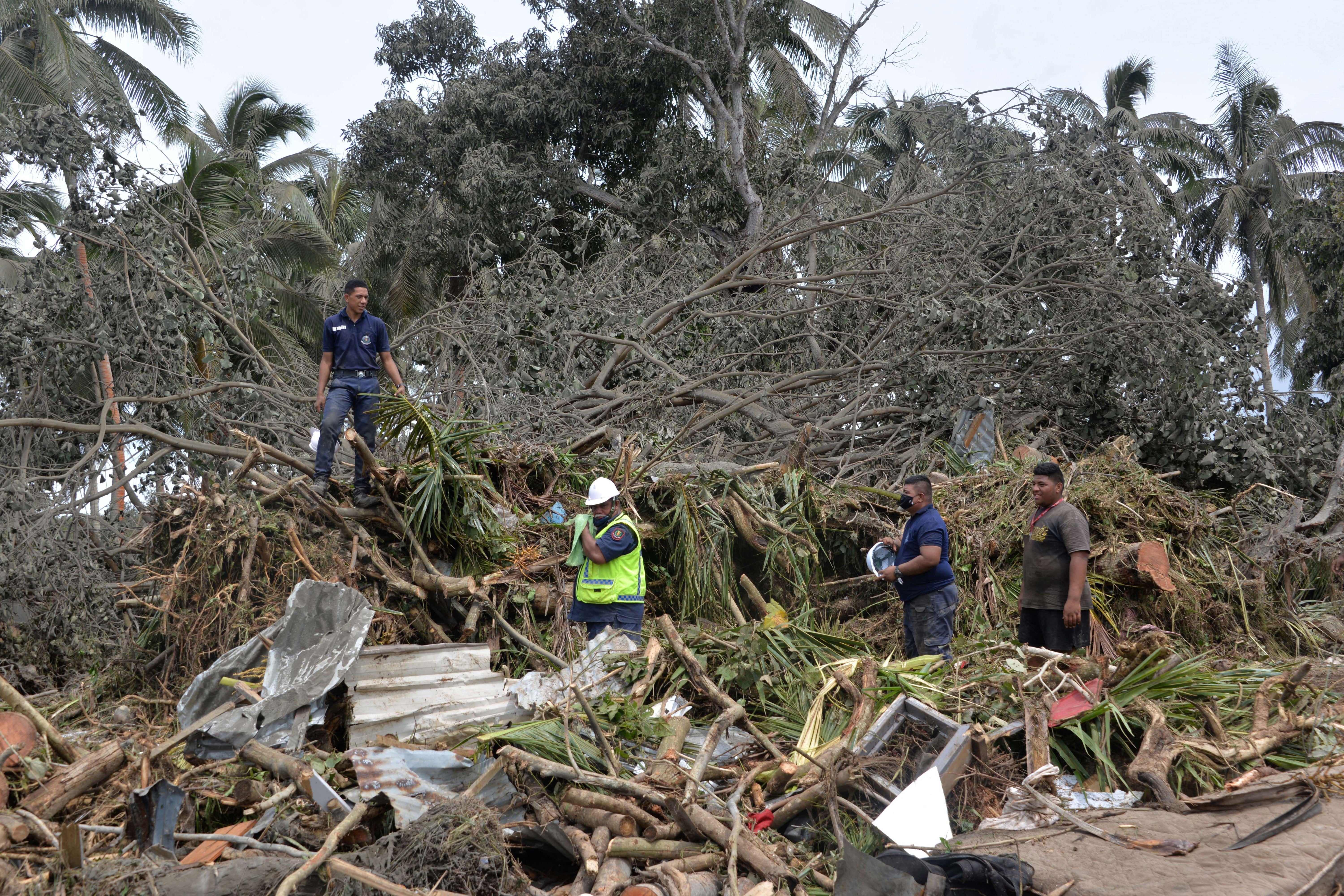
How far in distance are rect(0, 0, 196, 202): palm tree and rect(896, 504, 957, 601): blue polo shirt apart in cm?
1190

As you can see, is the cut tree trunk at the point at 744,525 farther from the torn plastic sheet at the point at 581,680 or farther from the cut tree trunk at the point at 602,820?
the cut tree trunk at the point at 602,820

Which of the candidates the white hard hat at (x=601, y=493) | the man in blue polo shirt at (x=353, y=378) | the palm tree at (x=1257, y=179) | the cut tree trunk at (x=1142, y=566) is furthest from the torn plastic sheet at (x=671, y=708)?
the palm tree at (x=1257, y=179)

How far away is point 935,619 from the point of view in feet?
17.1

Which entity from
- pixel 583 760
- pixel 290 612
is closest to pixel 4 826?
pixel 290 612

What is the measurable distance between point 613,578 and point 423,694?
3.96 ft

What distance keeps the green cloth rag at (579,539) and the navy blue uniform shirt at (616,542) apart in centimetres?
11

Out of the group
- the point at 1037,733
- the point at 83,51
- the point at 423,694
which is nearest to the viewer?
the point at 1037,733

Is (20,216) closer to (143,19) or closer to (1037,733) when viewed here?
(143,19)

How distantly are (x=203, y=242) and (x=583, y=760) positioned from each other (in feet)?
21.9

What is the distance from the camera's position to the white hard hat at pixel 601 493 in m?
5.35

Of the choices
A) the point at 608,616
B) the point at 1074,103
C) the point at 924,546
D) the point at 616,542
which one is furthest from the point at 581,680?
the point at 1074,103

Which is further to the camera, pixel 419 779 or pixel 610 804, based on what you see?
pixel 419 779

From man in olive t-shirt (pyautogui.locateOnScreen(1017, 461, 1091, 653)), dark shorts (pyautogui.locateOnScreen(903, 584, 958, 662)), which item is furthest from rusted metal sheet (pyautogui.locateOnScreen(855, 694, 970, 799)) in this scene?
man in olive t-shirt (pyautogui.locateOnScreen(1017, 461, 1091, 653))

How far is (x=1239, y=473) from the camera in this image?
8.31 meters
